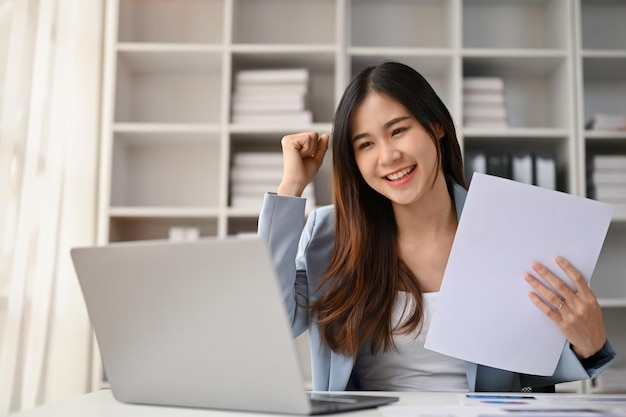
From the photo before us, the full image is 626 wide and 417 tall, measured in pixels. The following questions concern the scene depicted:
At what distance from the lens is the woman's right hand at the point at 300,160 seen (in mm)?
1574

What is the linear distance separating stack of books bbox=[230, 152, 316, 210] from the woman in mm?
1232

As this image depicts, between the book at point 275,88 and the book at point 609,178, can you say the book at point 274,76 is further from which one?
the book at point 609,178

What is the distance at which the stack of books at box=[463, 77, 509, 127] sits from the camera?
9.73ft

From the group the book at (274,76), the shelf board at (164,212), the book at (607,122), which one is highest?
the book at (274,76)

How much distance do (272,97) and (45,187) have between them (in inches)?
39.2

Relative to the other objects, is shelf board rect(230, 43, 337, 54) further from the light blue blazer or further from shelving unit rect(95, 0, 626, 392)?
the light blue blazer

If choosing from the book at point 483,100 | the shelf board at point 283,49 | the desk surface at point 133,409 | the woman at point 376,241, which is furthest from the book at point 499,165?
the desk surface at point 133,409

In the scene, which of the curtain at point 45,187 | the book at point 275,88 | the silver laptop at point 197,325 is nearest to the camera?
the silver laptop at point 197,325

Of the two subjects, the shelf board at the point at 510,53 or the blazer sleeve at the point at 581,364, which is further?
the shelf board at the point at 510,53

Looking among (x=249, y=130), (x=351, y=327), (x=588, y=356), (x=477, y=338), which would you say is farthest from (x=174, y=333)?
(x=249, y=130)

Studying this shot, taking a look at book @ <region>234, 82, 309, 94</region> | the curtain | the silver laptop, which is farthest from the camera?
book @ <region>234, 82, 309, 94</region>

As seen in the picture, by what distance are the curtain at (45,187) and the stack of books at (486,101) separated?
1.50 m

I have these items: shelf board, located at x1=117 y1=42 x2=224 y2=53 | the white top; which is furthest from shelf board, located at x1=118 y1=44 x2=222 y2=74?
the white top

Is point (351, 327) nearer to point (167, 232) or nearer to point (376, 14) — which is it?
point (167, 232)
